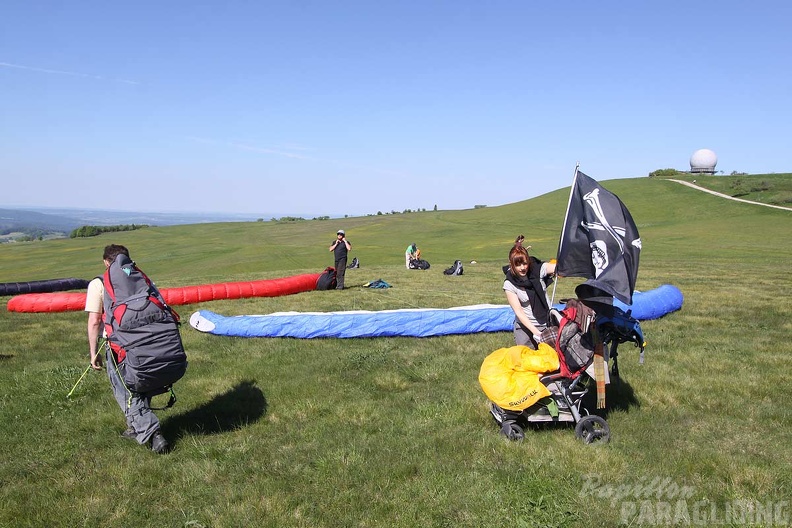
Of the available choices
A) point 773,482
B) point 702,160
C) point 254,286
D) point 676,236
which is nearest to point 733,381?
point 773,482

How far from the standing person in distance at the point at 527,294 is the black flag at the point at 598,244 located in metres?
0.54

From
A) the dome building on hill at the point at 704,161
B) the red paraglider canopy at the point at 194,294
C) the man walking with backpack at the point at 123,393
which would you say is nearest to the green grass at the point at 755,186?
the dome building on hill at the point at 704,161

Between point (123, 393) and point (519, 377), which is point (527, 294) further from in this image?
point (123, 393)

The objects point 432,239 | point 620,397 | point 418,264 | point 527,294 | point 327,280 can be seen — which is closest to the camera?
point 527,294

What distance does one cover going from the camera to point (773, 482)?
5102mm

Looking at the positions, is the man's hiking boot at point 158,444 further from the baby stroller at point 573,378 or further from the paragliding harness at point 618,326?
the paragliding harness at point 618,326

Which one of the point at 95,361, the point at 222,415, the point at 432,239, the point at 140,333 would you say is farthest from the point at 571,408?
the point at 432,239

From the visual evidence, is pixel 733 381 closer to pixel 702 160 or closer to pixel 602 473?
pixel 602 473

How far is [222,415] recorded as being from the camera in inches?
289

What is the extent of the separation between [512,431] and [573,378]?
39.2 inches

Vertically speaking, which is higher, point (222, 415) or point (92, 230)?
point (92, 230)

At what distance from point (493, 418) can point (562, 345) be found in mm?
1492

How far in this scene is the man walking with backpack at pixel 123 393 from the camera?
6137 mm

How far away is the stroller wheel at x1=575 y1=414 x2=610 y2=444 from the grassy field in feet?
0.50
